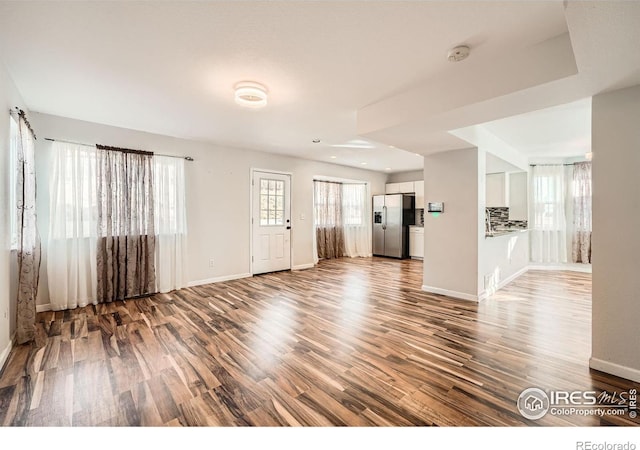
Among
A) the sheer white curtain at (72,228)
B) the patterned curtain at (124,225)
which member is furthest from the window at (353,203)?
the sheer white curtain at (72,228)

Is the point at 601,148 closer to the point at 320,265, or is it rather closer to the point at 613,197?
the point at 613,197

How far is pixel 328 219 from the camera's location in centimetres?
788

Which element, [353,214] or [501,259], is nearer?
[501,259]

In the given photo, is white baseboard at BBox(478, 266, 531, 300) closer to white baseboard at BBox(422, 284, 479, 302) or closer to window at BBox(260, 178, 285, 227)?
white baseboard at BBox(422, 284, 479, 302)

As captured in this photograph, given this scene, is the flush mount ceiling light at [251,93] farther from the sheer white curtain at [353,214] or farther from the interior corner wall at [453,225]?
the sheer white curtain at [353,214]

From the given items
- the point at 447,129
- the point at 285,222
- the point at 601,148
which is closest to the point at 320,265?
the point at 285,222

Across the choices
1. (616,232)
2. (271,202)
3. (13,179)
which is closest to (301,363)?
(616,232)

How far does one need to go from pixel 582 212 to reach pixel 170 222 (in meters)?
8.14

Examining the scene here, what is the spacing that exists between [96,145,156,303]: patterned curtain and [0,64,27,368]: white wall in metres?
1.34

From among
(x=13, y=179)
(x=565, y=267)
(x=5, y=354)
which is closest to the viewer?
(x=5, y=354)

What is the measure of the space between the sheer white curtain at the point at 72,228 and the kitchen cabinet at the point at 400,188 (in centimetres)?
709

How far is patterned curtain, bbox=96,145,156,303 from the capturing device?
3.80m

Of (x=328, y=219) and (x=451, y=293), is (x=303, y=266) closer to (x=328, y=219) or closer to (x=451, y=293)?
(x=328, y=219)

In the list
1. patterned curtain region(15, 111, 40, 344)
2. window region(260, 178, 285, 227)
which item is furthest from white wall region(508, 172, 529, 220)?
patterned curtain region(15, 111, 40, 344)
